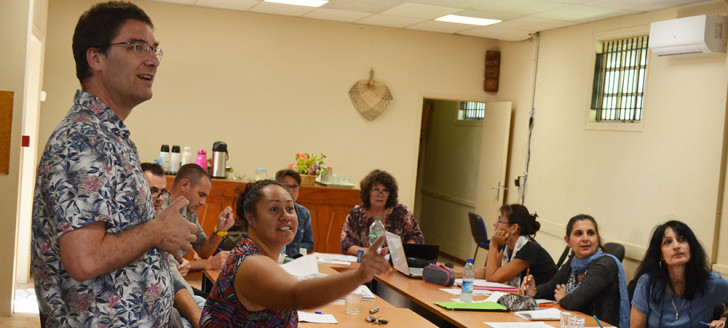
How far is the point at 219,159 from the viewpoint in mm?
7594

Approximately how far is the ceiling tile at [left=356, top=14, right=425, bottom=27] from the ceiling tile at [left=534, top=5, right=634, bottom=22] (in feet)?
5.16

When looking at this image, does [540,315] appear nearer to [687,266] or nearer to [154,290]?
[687,266]

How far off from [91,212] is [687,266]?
3553 millimetres

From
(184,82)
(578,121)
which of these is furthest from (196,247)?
(578,121)

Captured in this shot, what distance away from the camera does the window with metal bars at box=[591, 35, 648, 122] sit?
674 centimetres

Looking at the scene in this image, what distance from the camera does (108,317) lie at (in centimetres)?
148

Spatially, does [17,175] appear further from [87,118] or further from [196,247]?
[87,118]

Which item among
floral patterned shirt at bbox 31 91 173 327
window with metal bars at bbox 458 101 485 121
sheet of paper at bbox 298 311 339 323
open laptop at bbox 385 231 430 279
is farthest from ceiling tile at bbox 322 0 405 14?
floral patterned shirt at bbox 31 91 173 327

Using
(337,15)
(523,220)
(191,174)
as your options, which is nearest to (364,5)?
(337,15)

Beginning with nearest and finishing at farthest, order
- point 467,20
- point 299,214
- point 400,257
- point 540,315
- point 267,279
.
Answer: point 267,279, point 540,315, point 400,257, point 299,214, point 467,20

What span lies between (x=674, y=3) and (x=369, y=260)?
5.45 metres

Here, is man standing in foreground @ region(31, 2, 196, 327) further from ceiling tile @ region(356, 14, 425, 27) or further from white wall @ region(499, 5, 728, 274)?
ceiling tile @ region(356, 14, 425, 27)

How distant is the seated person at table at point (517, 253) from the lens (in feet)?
15.5

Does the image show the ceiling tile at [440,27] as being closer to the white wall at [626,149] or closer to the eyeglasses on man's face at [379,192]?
the white wall at [626,149]
